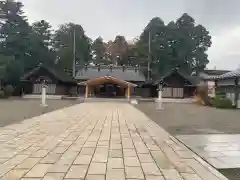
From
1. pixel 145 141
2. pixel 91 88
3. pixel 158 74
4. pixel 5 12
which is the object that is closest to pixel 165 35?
pixel 158 74

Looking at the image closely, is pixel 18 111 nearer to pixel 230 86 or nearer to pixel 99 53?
pixel 230 86

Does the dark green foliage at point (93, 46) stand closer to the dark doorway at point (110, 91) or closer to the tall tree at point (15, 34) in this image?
the tall tree at point (15, 34)

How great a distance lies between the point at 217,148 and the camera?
6719mm

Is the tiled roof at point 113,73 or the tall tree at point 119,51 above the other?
the tall tree at point 119,51

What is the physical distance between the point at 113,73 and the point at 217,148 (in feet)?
138

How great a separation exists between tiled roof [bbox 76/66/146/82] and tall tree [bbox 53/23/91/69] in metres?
5.43

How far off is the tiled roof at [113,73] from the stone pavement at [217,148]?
3803 cm

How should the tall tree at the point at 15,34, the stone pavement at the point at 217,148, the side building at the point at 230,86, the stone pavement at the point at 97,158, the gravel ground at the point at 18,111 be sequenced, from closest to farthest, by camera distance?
the stone pavement at the point at 97,158 → the stone pavement at the point at 217,148 → the gravel ground at the point at 18,111 → the side building at the point at 230,86 → the tall tree at the point at 15,34

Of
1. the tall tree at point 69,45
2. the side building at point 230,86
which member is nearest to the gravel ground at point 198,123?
the side building at point 230,86

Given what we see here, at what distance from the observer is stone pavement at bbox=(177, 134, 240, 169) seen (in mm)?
5367

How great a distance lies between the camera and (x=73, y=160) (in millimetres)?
5180

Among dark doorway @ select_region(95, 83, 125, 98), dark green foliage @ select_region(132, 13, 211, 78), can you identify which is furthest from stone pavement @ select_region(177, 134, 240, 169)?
dark green foliage @ select_region(132, 13, 211, 78)

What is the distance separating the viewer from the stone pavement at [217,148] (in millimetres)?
5367

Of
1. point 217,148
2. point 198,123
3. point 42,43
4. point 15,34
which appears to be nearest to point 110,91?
point 42,43
